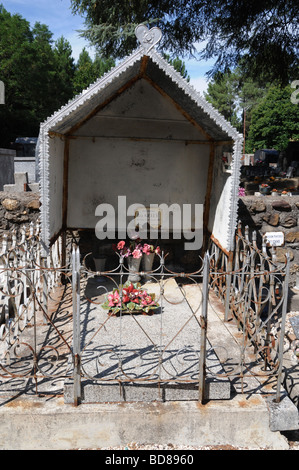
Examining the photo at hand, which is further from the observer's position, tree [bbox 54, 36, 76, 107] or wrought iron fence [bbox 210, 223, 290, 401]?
tree [bbox 54, 36, 76, 107]

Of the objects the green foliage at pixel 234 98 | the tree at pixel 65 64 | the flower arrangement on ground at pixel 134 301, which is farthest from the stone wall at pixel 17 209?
the green foliage at pixel 234 98

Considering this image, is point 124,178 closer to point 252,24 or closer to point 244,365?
point 244,365

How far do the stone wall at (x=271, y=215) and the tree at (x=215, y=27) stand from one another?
19.3 feet

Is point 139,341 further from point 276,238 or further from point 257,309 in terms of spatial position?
point 276,238

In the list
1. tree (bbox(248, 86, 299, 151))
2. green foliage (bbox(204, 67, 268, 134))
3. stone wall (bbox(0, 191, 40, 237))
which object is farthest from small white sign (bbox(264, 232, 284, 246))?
green foliage (bbox(204, 67, 268, 134))

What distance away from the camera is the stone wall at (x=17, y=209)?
263 inches

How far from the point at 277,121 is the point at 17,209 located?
30929 mm

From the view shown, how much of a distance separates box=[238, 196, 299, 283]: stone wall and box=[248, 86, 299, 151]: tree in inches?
1057

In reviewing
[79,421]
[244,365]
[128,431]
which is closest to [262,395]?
[244,365]

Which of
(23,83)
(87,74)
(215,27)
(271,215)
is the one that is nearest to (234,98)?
(87,74)

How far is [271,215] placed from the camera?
277 inches

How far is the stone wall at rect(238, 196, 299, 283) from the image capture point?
22.7 ft

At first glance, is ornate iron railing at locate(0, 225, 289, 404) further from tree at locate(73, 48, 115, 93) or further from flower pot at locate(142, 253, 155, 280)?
tree at locate(73, 48, 115, 93)

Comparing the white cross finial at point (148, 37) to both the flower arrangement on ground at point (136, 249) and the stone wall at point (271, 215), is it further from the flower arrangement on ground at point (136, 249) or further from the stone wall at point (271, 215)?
the stone wall at point (271, 215)
